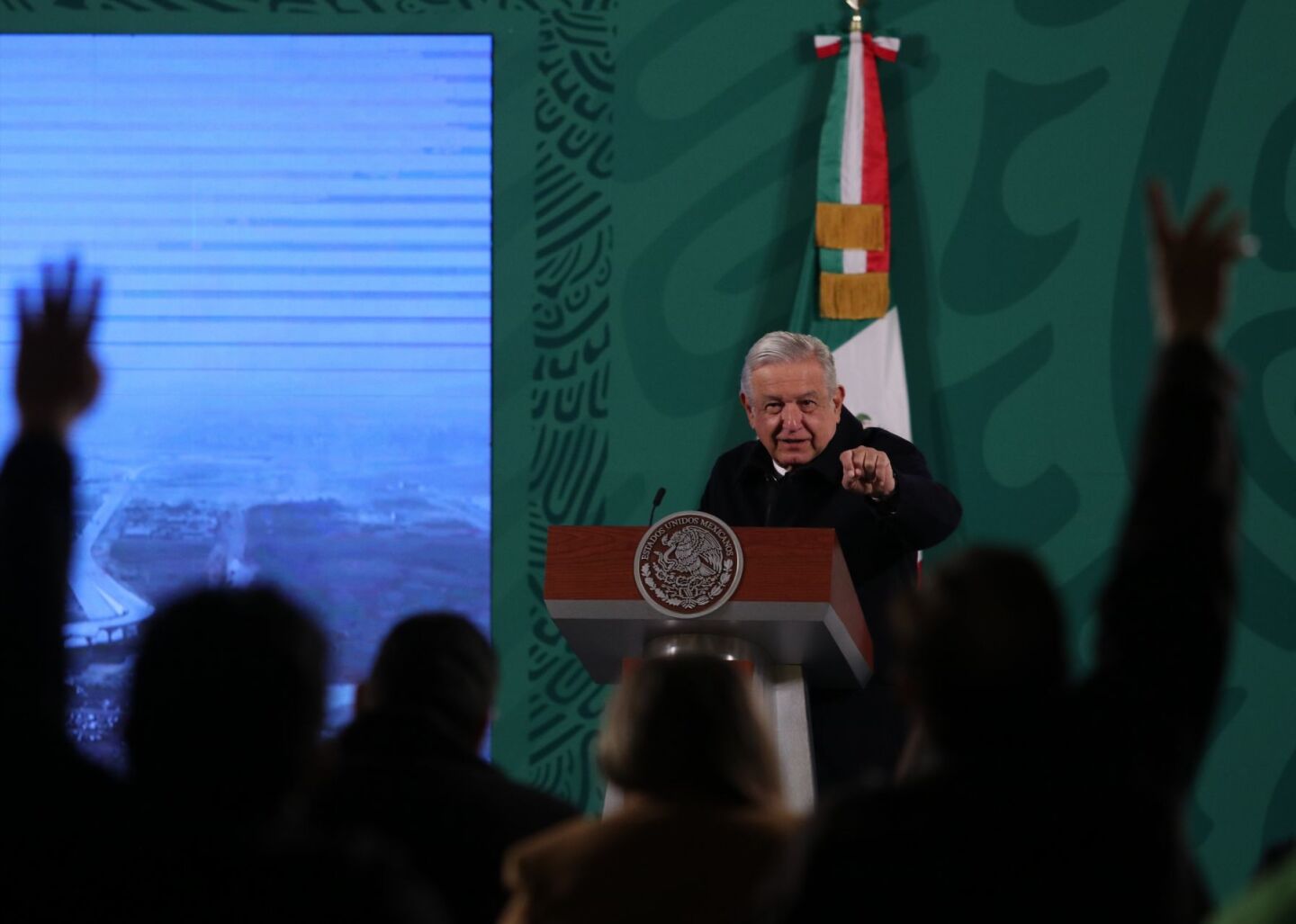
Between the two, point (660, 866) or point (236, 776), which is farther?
point (660, 866)

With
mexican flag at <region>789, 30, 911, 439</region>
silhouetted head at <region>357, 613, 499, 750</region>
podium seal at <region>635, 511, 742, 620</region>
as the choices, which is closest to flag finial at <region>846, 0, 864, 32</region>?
mexican flag at <region>789, 30, 911, 439</region>

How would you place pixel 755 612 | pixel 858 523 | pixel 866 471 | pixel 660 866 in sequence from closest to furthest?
pixel 660 866
pixel 755 612
pixel 866 471
pixel 858 523

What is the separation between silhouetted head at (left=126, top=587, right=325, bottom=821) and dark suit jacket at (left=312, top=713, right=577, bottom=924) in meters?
0.53

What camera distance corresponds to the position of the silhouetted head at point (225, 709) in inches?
60.6

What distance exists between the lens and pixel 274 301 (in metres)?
6.48

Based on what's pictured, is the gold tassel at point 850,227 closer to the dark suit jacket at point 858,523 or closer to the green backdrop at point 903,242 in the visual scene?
the green backdrop at point 903,242

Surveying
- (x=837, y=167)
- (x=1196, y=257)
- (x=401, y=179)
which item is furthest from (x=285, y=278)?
(x=1196, y=257)

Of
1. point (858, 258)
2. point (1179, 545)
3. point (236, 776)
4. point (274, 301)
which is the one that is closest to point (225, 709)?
point (236, 776)

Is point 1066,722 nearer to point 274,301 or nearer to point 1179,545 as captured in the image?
point 1179,545

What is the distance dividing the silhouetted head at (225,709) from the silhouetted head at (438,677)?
1.91ft

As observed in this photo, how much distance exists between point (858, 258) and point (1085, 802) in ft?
16.1

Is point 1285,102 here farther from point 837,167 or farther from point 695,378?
point 695,378

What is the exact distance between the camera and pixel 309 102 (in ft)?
21.5

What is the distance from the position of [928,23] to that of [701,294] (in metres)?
1.39
